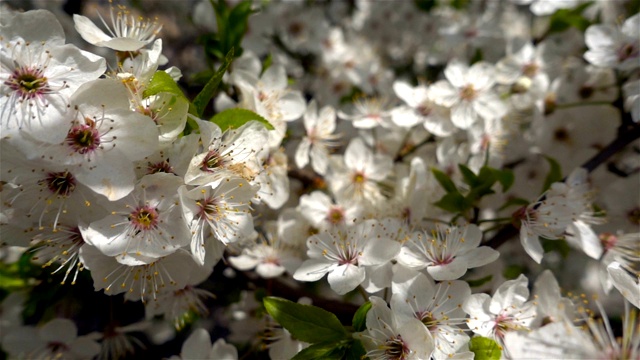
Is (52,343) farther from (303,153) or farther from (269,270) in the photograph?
(303,153)

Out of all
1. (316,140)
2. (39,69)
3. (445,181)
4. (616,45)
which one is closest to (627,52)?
(616,45)

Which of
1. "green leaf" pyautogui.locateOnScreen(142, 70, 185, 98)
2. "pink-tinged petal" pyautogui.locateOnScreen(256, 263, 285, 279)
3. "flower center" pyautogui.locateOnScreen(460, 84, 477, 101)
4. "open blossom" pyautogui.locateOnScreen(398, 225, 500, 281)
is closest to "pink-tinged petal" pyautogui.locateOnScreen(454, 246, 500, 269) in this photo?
"open blossom" pyautogui.locateOnScreen(398, 225, 500, 281)

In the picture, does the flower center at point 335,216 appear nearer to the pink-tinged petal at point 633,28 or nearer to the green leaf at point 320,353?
the green leaf at point 320,353

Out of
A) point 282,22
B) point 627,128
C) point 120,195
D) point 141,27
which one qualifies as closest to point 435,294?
point 120,195

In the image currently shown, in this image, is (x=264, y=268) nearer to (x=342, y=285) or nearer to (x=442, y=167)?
(x=342, y=285)

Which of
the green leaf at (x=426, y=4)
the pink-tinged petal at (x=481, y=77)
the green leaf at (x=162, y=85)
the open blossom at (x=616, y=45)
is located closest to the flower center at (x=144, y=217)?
the green leaf at (x=162, y=85)

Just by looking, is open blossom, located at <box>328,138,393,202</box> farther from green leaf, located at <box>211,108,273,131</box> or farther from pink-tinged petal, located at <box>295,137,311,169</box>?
green leaf, located at <box>211,108,273,131</box>
